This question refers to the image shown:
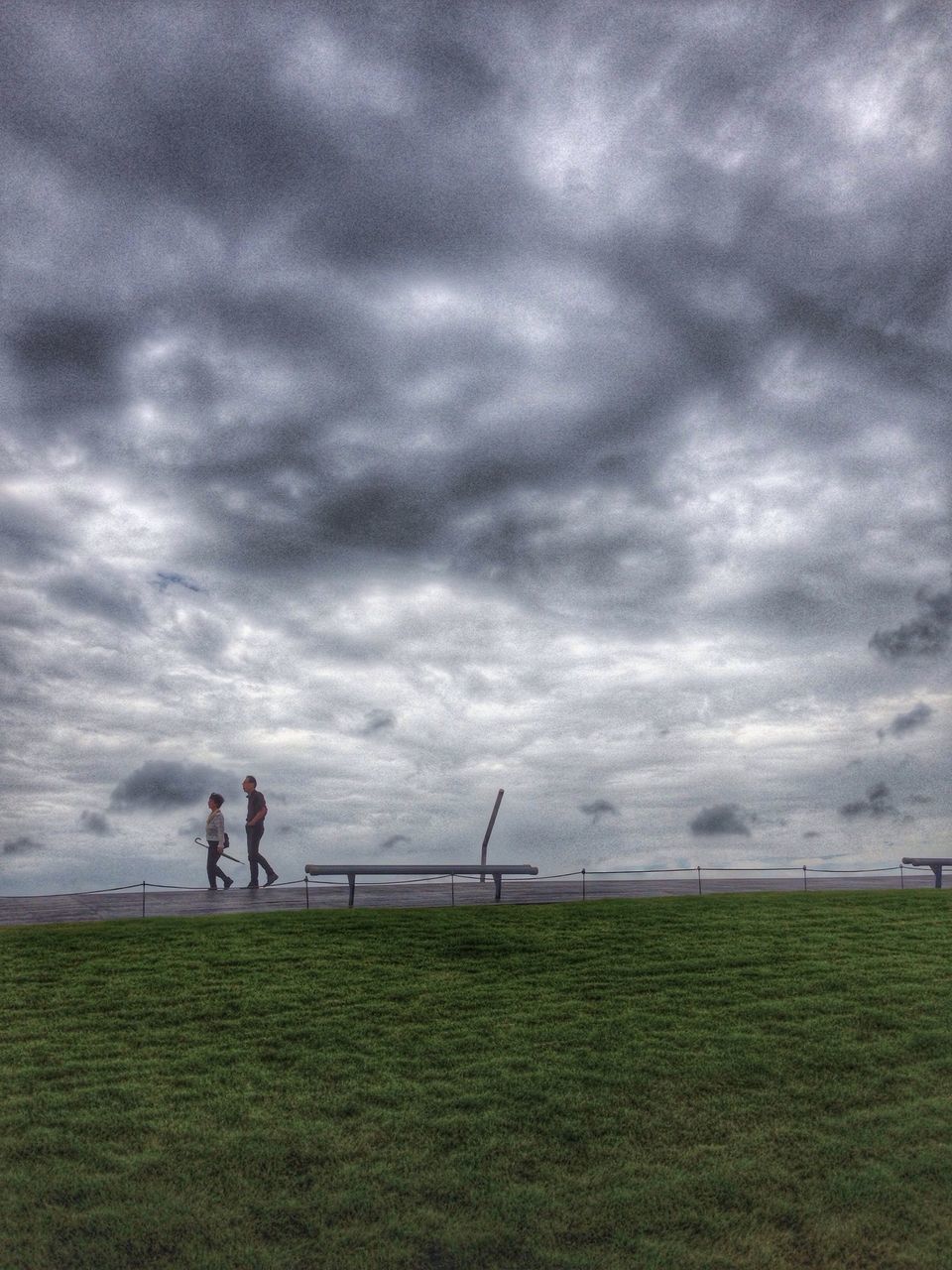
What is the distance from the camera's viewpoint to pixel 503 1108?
9.10m

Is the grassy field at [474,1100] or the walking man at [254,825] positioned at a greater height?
the walking man at [254,825]

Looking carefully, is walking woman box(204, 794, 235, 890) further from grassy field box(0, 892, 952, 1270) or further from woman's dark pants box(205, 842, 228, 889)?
grassy field box(0, 892, 952, 1270)

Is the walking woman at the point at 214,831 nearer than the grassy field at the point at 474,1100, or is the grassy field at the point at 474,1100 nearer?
the grassy field at the point at 474,1100

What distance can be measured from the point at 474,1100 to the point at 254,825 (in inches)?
530

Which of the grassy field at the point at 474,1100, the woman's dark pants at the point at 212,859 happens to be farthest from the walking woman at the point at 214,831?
the grassy field at the point at 474,1100

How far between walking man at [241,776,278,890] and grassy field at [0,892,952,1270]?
6525 millimetres

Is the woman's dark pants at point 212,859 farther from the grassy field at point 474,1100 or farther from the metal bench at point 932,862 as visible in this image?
the metal bench at point 932,862

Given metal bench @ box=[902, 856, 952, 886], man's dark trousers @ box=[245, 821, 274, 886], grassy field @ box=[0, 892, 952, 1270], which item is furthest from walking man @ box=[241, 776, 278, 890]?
metal bench @ box=[902, 856, 952, 886]

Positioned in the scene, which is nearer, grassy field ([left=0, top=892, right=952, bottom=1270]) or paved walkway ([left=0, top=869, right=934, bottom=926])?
grassy field ([left=0, top=892, right=952, bottom=1270])

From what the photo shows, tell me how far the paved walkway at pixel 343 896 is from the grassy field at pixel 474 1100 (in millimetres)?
3382

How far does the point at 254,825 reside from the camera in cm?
2189

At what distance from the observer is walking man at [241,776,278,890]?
21.9 m

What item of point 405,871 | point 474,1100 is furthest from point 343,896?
point 474,1100

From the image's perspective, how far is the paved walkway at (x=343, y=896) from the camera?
61.0 ft
